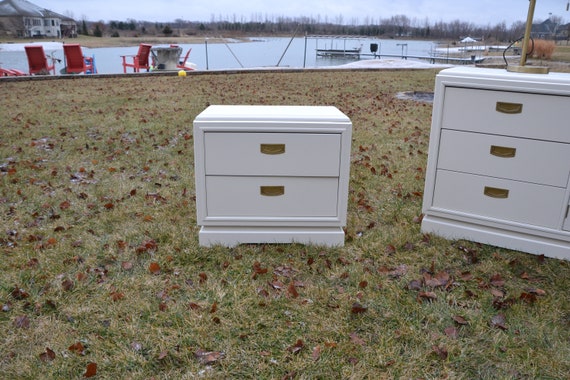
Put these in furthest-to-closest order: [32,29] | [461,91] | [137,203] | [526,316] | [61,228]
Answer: [32,29]
[137,203]
[61,228]
[461,91]
[526,316]

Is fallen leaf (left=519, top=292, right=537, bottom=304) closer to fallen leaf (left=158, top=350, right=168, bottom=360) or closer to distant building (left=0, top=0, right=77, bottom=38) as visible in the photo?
fallen leaf (left=158, top=350, right=168, bottom=360)

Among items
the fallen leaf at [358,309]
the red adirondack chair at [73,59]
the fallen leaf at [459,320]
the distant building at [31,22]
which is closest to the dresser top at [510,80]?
the fallen leaf at [459,320]

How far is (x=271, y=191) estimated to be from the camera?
3287 mm

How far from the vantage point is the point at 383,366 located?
2197mm

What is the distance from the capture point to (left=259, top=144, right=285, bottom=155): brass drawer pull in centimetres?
317

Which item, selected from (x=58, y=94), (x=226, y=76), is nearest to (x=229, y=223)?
(x=58, y=94)

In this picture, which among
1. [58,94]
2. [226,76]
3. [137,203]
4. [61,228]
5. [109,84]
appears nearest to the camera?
[61,228]

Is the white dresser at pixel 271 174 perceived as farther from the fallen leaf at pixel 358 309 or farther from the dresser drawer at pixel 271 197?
the fallen leaf at pixel 358 309

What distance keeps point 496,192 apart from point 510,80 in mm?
777

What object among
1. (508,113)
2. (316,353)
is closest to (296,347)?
(316,353)

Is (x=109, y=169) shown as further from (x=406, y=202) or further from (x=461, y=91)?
(x=461, y=91)

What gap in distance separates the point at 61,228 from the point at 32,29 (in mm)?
86912

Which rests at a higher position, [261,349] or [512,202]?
[512,202]

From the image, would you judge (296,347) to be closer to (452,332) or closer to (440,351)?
(440,351)
